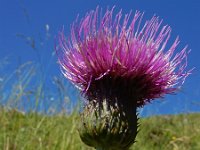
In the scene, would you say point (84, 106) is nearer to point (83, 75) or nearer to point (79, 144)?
point (83, 75)

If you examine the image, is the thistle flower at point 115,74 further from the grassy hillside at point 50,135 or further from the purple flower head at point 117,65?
the grassy hillside at point 50,135

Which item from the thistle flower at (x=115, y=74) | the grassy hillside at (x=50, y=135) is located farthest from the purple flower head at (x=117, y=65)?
the grassy hillside at (x=50, y=135)

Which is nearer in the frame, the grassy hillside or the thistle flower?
the thistle flower

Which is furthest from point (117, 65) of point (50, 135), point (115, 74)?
point (50, 135)

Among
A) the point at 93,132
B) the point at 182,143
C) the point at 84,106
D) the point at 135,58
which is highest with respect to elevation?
the point at 182,143

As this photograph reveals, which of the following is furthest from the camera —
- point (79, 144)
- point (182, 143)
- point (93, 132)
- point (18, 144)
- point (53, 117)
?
point (182, 143)

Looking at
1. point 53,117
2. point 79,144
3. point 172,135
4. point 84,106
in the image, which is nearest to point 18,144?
point 79,144

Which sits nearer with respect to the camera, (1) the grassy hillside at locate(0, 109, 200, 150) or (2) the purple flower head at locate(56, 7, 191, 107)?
(2) the purple flower head at locate(56, 7, 191, 107)

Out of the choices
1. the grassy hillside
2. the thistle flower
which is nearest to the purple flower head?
the thistle flower

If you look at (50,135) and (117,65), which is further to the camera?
(50,135)

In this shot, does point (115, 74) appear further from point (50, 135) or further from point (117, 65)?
point (50, 135)

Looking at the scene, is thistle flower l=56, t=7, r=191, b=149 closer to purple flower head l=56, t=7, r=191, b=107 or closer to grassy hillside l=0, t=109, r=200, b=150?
purple flower head l=56, t=7, r=191, b=107
